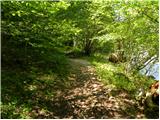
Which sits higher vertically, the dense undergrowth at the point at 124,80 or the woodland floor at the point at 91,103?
the woodland floor at the point at 91,103

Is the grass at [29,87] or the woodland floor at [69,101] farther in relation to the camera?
the woodland floor at [69,101]

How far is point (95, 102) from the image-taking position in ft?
34.1

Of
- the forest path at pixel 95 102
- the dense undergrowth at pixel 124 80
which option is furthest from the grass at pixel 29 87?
the dense undergrowth at pixel 124 80

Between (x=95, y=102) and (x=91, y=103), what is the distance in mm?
222

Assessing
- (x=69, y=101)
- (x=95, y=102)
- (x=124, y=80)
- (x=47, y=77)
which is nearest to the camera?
(x=69, y=101)

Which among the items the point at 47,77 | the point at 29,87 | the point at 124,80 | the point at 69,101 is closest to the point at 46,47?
the point at 47,77

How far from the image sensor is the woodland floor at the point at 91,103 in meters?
9.31

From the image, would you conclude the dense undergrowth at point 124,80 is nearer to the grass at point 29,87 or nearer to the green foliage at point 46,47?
the green foliage at point 46,47

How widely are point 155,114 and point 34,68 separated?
230 inches

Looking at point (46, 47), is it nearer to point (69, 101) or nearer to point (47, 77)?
point (47, 77)

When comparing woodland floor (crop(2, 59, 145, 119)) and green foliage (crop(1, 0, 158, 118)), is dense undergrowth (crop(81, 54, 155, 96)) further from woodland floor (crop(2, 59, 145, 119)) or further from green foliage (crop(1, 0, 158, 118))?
woodland floor (crop(2, 59, 145, 119))

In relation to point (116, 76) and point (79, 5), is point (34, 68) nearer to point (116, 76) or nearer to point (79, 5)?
point (116, 76)

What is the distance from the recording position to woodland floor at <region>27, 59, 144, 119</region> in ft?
30.6

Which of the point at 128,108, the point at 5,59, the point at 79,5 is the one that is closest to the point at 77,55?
the point at 79,5
